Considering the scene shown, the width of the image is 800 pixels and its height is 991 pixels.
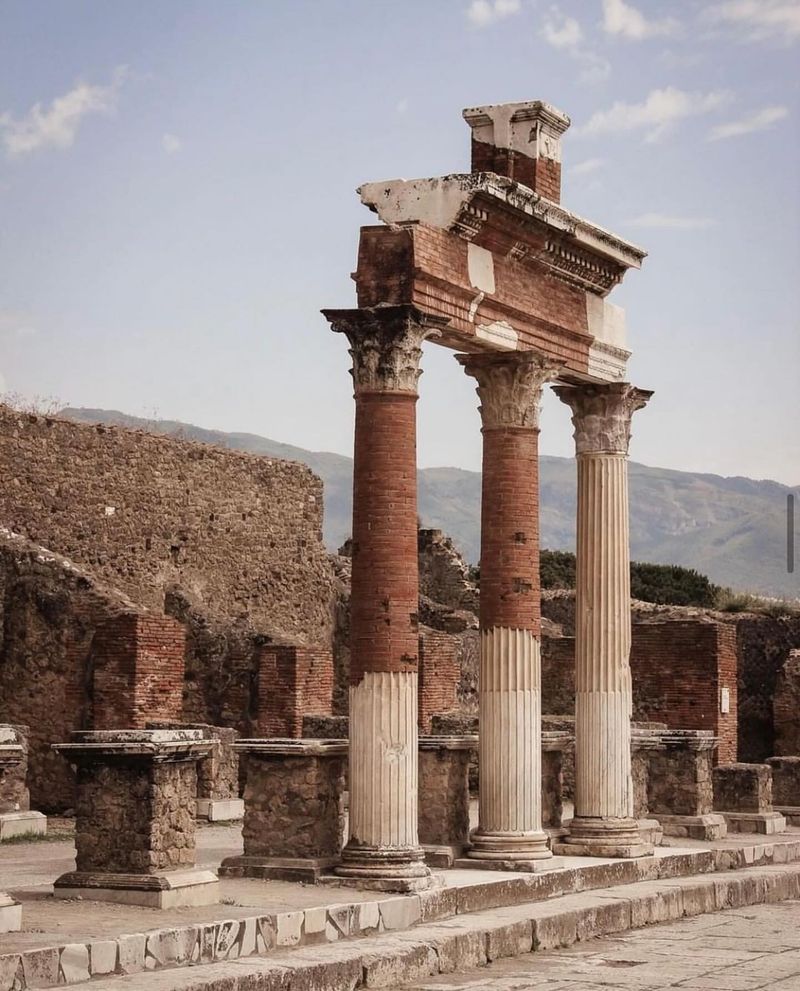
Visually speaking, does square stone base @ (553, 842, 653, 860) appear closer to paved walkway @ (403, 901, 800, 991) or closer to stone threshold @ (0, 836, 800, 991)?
stone threshold @ (0, 836, 800, 991)

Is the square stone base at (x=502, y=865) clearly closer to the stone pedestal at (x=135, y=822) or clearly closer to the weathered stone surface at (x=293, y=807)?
the weathered stone surface at (x=293, y=807)

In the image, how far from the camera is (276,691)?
2164cm

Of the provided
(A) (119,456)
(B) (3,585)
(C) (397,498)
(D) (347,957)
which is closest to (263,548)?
(A) (119,456)

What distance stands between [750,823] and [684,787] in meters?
1.87

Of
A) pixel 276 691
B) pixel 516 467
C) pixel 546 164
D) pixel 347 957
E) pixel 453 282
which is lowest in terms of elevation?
pixel 347 957

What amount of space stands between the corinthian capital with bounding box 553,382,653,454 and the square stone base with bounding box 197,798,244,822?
18.3ft

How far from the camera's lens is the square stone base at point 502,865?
13953mm

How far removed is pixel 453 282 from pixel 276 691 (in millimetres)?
8979

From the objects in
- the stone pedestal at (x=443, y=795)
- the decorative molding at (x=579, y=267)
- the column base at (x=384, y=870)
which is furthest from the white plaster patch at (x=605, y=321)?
the column base at (x=384, y=870)

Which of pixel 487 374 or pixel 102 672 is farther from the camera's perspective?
pixel 102 672

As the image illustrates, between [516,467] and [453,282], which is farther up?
[453,282]

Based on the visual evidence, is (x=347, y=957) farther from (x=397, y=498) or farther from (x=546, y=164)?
(x=546, y=164)

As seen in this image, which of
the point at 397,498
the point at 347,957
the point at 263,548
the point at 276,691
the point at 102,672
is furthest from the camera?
the point at 263,548

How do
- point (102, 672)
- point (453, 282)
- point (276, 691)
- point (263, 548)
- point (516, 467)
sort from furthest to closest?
point (263, 548)
point (276, 691)
point (102, 672)
point (516, 467)
point (453, 282)
